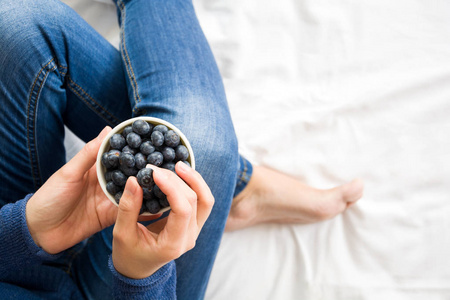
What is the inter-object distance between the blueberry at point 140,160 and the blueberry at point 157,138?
0.03 meters

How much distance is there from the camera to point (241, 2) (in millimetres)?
1088

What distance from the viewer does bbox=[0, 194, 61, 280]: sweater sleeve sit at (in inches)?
23.8

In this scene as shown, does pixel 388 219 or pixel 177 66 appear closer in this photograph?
pixel 177 66

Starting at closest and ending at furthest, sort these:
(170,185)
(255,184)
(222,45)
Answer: (170,185)
(255,184)
(222,45)

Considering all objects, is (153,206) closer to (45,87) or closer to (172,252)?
(172,252)

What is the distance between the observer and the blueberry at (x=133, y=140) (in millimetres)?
530

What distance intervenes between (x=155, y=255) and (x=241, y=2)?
2.73ft

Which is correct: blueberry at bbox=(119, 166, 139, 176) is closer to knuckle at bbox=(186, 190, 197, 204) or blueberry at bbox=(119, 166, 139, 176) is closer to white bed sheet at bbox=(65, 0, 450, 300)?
knuckle at bbox=(186, 190, 197, 204)

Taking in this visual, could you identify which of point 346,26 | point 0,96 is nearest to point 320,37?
point 346,26

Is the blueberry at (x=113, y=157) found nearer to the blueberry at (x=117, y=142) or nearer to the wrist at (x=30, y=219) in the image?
the blueberry at (x=117, y=142)

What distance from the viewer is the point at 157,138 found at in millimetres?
526

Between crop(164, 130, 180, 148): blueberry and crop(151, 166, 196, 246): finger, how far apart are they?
5 centimetres

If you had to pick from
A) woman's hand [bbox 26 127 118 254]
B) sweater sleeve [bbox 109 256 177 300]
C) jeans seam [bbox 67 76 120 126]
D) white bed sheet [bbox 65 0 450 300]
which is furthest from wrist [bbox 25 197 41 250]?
white bed sheet [bbox 65 0 450 300]

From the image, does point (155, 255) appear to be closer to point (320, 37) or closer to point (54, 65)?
point (54, 65)
